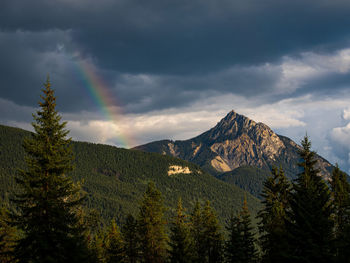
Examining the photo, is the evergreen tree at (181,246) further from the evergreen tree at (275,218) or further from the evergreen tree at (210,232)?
the evergreen tree at (275,218)

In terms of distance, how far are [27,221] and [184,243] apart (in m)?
30.0

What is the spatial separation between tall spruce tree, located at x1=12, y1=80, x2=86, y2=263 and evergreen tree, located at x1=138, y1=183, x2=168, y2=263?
1025 inches

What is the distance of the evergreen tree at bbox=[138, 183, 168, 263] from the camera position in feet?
178

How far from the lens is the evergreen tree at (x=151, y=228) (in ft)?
178

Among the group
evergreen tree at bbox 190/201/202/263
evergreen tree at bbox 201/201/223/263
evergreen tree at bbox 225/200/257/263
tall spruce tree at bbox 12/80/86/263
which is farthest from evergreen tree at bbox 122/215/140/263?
tall spruce tree at bbox 12/80/86/263

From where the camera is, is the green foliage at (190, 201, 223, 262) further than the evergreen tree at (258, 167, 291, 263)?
Yes

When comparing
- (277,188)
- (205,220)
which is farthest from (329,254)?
(205,220)

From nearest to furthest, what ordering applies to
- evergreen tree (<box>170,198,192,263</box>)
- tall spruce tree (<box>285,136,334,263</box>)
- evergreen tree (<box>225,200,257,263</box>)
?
tall spruce tree (<box>285,136,334,263</box>), evergreen tree (<box>170,198,192,263</box>), evergreen tree (<box>225,200,257,263</box>)

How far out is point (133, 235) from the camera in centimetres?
6512

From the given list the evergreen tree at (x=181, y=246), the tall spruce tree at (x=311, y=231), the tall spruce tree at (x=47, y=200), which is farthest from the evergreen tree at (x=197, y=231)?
the tall spruce tree at (x=47, y=200)

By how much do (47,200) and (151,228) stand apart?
29044 millimetres

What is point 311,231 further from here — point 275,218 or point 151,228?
point 151,228

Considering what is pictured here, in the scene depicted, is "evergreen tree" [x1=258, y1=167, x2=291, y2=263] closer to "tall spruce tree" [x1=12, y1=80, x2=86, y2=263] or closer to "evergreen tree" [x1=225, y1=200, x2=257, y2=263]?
"evergreen tree" [x1=225, y1=200, x2=257, y2=263]

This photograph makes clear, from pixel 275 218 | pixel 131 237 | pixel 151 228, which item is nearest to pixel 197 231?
pixel 131 237
